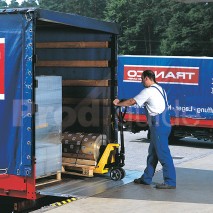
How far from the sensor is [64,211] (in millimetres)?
7160

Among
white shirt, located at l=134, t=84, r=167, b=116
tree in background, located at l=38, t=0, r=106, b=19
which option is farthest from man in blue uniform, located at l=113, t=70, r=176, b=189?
tree in background, located at l=38, t=0, r=106, b=19

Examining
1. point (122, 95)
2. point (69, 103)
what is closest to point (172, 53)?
point (122, 95)

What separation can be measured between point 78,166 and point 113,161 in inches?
25.9

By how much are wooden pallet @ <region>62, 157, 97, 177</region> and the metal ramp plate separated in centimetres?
11

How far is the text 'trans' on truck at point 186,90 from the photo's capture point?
16562 millimetres

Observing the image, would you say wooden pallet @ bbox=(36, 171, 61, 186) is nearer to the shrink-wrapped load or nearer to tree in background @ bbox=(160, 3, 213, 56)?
the shrink-wrapped load

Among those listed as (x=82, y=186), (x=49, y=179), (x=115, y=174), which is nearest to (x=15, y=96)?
(x=49, y=179)

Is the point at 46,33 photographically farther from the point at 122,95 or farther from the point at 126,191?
the point at 122,95

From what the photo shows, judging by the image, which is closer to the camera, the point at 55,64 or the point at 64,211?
the point at 64,211

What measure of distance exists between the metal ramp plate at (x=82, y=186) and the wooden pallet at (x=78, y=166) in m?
0.11

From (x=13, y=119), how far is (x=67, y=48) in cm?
230

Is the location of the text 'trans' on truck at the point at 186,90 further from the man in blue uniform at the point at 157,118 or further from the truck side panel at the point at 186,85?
the man in blue uniform at the point at 157,118

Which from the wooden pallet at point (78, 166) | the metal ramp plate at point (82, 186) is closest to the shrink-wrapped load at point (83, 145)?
the wooden pallet at point (78, 166)

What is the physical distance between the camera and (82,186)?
8.41 meters
